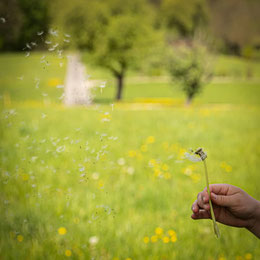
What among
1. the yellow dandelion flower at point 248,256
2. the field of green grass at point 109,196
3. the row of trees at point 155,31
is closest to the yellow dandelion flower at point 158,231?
the field of green grass at point 109,196

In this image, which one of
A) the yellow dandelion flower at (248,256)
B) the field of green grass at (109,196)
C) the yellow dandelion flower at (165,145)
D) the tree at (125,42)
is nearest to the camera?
the field of green grass at (109,196)

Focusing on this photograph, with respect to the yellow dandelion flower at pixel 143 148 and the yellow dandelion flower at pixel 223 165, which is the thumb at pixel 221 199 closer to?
the yellow dandelion flower at pixel 223 165

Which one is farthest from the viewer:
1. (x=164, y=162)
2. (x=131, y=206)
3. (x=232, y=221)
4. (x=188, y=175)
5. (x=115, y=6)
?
(x=115, y=6)

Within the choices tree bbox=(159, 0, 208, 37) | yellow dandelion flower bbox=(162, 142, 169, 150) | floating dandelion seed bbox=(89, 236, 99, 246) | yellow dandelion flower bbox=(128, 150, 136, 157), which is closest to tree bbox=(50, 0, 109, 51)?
tree bbox=(159, 0, 208, 37)

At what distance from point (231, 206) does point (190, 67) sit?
1575 centimetres

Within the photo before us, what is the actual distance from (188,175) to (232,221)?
199 centimetres

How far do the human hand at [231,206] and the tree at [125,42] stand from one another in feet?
54.1

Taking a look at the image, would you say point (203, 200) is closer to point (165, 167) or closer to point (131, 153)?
point (165, 167)

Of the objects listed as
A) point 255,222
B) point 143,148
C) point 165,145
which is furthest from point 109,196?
point 165,145

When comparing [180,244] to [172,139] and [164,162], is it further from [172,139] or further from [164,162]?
[172,139]

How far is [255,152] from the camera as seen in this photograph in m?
4.19

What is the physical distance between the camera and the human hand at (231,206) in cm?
97

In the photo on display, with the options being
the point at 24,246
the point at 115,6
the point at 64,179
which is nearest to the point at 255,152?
the point at 64,179

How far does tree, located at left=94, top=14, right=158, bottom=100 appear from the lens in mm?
16938
